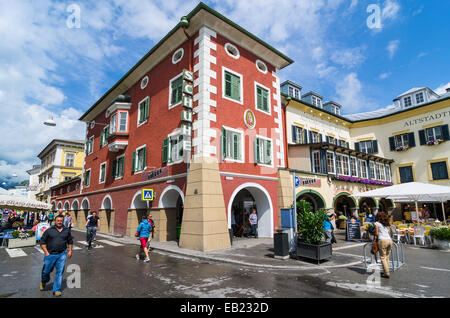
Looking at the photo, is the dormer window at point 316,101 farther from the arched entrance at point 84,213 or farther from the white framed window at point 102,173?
the arched entrance at point 84,213

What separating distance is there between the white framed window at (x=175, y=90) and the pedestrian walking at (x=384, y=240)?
425 inches

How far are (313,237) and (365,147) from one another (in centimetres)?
2320

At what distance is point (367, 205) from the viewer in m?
24.5

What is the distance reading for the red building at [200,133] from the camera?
1185 centimetres

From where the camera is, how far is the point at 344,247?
11.6 meters

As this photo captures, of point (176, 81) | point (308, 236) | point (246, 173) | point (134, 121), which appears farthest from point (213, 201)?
point (134, 121)

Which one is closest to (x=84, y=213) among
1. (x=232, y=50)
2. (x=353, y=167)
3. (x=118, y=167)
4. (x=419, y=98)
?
(x=118, y=167)

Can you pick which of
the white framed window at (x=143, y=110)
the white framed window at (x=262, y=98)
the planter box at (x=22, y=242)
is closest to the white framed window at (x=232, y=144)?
the white framed window at (x=262, y=98)

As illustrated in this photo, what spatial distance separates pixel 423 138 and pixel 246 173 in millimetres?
21385

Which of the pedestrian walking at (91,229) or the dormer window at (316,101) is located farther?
the dormer window at (316,101)

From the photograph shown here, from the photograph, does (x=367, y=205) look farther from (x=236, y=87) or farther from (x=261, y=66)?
(x=236, y=87)

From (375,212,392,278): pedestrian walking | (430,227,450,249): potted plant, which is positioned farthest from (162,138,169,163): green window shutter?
(430,227,450,249): potted plant

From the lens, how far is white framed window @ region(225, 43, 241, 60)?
14.0 metres
